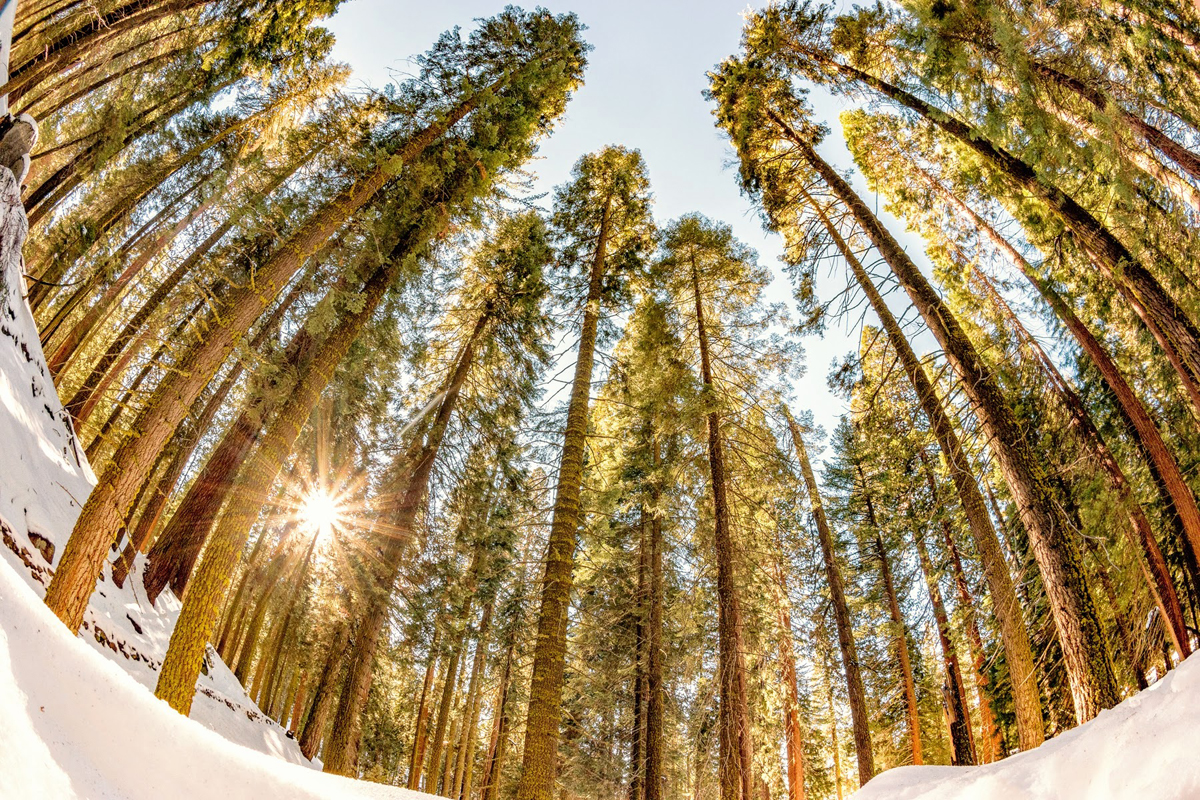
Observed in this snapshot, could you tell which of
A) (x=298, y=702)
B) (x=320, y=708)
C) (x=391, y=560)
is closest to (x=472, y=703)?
(x=298, y=702)

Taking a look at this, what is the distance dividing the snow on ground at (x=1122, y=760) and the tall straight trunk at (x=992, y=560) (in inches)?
134

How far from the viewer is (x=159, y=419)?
512 centimetres

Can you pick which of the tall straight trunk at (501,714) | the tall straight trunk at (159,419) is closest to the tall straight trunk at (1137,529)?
the tall straight trunk at (159,419)

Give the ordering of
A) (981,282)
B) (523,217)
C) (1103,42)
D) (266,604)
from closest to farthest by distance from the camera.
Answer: (1103,42) < (981,282) < (523,217) < (266,604)

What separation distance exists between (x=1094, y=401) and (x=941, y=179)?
4.31m

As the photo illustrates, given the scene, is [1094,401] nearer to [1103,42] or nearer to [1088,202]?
[1088,202]

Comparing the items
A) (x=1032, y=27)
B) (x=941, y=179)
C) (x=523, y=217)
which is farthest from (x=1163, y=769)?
(x=523, y=217)

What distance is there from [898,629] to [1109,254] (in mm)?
10722

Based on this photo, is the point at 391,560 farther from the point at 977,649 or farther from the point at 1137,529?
the point at 977,649

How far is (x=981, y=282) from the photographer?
28.9ft

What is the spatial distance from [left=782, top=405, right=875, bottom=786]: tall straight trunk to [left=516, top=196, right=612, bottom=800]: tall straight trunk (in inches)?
172

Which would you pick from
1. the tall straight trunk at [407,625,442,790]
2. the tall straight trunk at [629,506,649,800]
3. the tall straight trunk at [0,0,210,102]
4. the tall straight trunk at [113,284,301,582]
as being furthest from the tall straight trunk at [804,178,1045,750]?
the tall straight trunk at [407,625,442,790]

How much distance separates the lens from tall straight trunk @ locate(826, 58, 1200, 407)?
4.87 meters

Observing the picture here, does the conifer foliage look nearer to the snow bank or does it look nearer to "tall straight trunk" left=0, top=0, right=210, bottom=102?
"tall straight trunk" left=0, top=0, right=210, bottom=102
